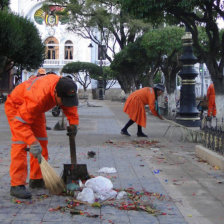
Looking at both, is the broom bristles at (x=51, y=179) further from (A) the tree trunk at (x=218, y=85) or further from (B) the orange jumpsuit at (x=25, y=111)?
(A) the tree trunk at (x=218, y=85)

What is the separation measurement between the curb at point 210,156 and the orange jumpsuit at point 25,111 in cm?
284

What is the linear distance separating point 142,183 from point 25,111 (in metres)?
2.02

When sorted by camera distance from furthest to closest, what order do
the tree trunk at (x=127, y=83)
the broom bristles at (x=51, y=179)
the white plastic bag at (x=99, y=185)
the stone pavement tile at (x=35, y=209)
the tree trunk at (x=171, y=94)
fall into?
the tree trunk at (x=127, y=83) → the tree trunk at (x=171, y=94) → the white plastic bag at (x=99, y=185) → the broom bristles at (x=51, y=179) → the stone pavement tile at (x=35, y=209)

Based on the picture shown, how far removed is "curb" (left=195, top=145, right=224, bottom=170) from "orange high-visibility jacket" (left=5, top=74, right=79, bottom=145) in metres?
2.97

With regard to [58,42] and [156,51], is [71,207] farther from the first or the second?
[58,42]

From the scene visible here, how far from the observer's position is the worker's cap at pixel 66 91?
14.6 ft

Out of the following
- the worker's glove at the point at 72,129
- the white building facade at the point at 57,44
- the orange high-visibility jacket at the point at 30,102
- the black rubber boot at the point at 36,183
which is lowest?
the black rubber boot at the point at 36,183

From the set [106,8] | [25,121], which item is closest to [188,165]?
[25,121]

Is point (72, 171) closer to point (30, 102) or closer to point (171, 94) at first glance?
point (30, 102)

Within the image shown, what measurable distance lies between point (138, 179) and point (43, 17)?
214 feet

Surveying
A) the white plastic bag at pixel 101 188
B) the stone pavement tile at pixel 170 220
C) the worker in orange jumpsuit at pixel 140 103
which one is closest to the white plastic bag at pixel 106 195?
the white plastic bag at pixel 101 188

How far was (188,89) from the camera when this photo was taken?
11750mm

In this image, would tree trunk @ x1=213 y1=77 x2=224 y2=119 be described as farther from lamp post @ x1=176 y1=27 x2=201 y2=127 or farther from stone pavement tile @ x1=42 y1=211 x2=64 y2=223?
stone pavement tile @ x1=42 y1=211 x2=64 y2=223

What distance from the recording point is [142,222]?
4055mm
